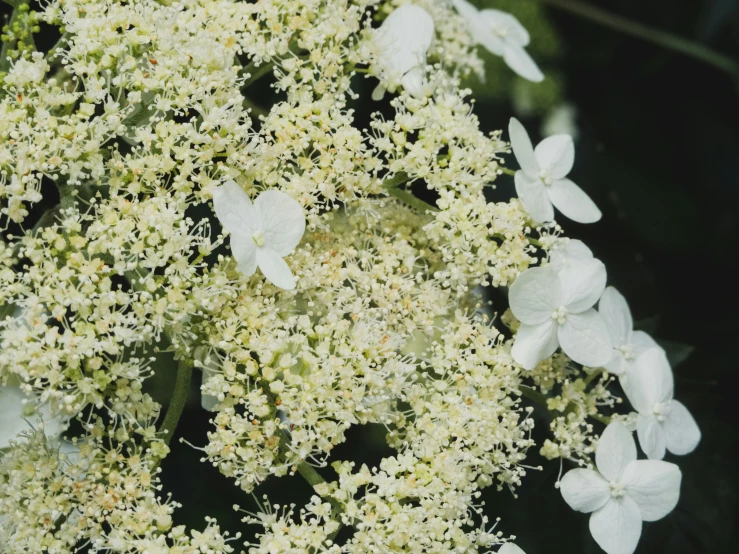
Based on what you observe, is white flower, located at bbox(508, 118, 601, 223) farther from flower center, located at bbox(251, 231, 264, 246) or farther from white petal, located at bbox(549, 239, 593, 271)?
flower center, located at bbox(251, 231, 264, 246)

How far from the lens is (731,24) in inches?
83.1

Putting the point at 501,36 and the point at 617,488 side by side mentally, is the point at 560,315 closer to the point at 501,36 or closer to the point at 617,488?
the point at 617,488

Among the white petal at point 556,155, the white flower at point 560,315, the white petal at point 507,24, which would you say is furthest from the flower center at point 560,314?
the white petal at point 507,24

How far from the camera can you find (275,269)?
1.01m

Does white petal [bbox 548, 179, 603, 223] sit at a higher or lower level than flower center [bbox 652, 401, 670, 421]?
higher

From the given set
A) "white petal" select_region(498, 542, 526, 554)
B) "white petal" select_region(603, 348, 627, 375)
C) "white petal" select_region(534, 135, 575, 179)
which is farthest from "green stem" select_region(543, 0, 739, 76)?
"white petal" select_region(498, 542, 526, 554)

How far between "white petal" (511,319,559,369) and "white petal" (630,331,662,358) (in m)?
0.21

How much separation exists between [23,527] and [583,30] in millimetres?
1877

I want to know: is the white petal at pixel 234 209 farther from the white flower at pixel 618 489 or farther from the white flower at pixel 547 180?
the white flower at pixel 618 489

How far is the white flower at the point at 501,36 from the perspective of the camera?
144cm

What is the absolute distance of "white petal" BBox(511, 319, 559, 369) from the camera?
1.09 m

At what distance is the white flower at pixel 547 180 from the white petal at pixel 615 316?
12 centimetres

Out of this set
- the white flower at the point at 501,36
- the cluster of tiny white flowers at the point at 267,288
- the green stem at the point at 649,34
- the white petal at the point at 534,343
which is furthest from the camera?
the green stem at the point at 649,34

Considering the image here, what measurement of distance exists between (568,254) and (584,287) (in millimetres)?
61
